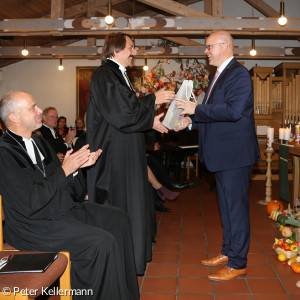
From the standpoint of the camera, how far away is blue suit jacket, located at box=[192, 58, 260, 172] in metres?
2.63

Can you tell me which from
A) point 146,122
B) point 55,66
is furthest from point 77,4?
point 146,122

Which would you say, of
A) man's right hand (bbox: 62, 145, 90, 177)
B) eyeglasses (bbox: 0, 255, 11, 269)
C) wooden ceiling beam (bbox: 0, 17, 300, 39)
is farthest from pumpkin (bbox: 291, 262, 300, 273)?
wooden ceiling beam (bbox: 0, 17, 300, 39)

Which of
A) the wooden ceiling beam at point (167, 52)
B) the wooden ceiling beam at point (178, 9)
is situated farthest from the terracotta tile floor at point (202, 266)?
the wooden ceiling beam at point (167, 52)

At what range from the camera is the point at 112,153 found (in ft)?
9.09

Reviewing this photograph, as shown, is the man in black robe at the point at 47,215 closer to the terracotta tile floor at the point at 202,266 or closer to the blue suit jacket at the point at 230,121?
the terracotta tile floor at the point at 202,266

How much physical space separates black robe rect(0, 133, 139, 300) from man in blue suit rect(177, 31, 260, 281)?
3.23 ft

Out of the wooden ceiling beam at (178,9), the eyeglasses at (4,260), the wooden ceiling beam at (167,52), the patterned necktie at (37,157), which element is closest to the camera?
the eyeglasses at (4,260)

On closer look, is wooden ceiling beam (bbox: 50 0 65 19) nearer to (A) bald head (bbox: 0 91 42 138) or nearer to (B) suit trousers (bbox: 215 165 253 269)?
(A) bald head (bbox: 0 91 42 138)

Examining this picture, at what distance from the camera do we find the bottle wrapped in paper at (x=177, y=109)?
2910 millimetres

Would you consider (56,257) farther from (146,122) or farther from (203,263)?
(203,263)

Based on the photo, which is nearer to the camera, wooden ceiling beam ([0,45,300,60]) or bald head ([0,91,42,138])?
bald head ([0,91,42,138])

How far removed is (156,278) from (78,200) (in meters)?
0.93

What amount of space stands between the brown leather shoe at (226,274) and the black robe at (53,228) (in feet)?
2.83

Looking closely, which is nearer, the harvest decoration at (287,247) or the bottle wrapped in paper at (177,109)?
the bottle wrapped in paper at (177,109)
